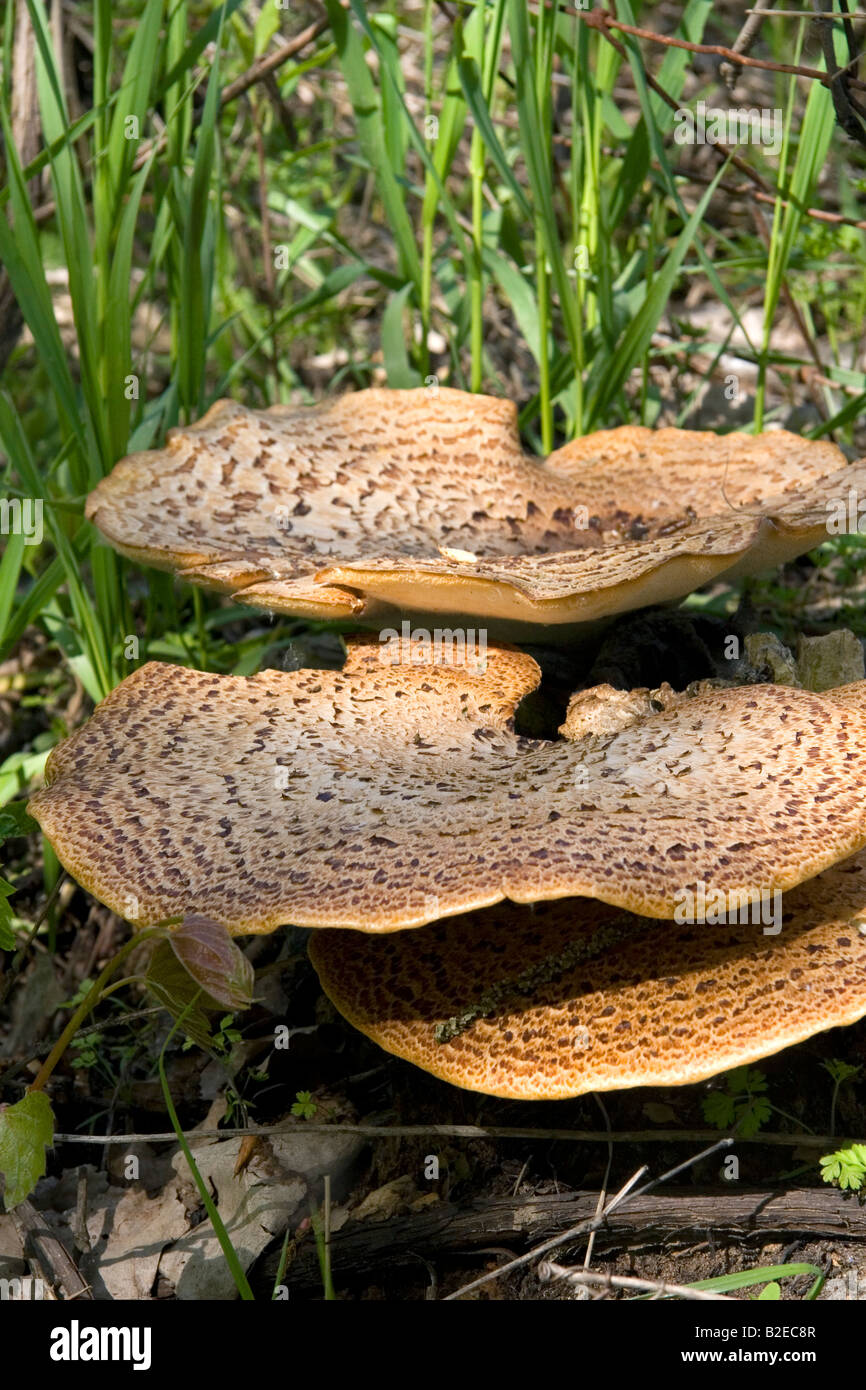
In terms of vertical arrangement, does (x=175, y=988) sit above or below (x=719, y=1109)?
above

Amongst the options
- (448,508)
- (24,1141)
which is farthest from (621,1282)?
(448,508)

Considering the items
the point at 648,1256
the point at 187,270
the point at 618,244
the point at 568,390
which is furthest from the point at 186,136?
the point at 648,1256

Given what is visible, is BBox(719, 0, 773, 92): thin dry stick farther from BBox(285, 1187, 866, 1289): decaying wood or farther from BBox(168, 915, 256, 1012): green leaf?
BBox(285, 1187, 866, 1289): decaying wood

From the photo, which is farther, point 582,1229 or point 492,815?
point 582,1229

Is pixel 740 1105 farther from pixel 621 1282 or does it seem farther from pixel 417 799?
pixel 417 799

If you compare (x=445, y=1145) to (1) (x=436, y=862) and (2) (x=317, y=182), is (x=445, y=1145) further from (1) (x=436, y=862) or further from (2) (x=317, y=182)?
(2) (x=317, y=182)

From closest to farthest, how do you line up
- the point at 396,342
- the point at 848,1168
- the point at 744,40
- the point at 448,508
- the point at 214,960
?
the point at 214,960
the point at 848,1168
the point at 448,508
the point at 744,40
the point at 396,342

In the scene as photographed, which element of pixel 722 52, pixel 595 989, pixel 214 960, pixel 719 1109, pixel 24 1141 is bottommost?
pixel 719 1109
